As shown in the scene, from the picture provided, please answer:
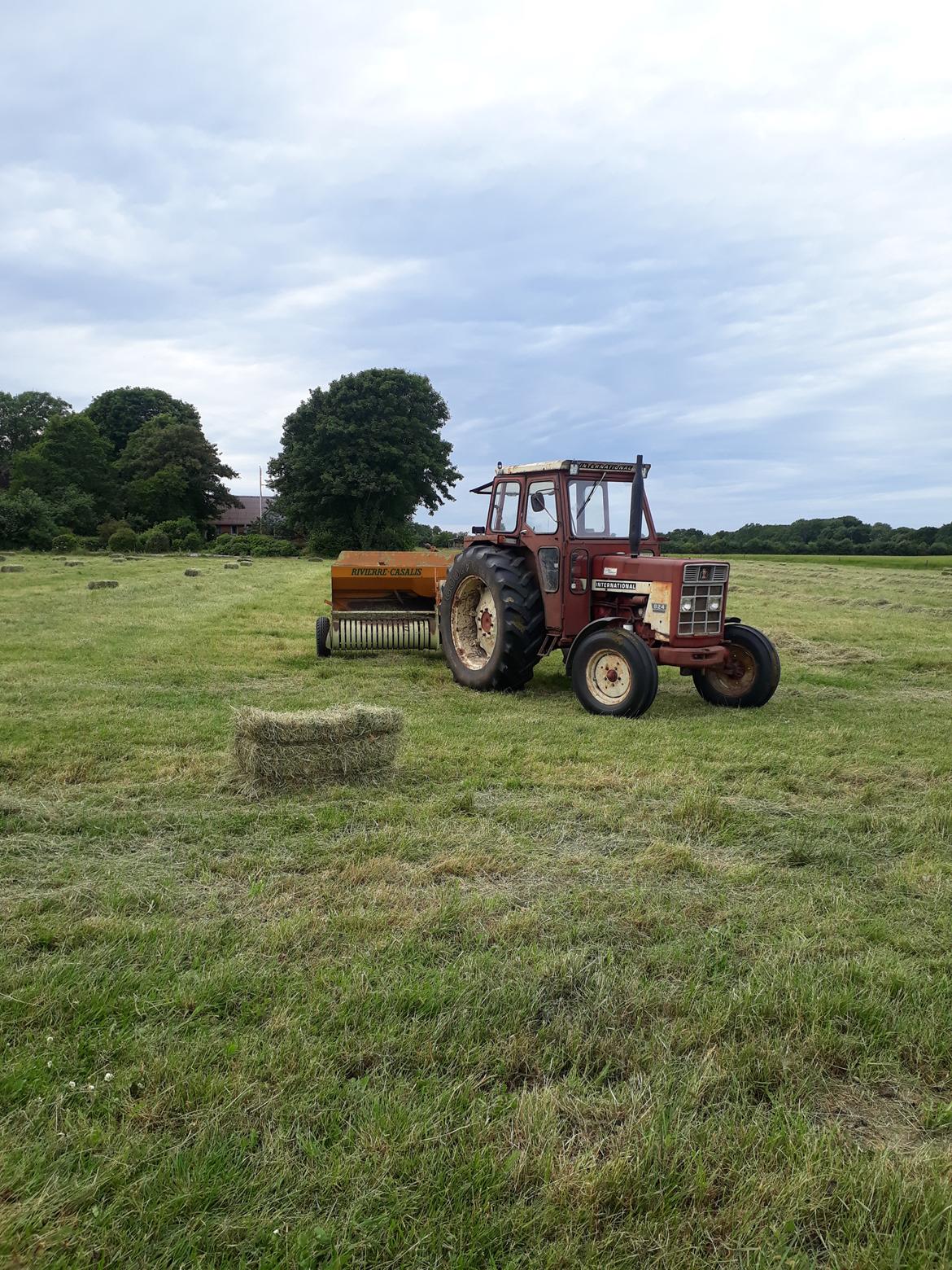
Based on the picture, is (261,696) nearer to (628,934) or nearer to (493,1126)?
(628,934)

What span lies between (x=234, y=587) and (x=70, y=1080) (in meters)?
19.6

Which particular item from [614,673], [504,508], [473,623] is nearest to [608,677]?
[614,673]

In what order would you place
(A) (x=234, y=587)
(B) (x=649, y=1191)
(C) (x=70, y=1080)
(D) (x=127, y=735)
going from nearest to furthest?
(B) (x=649, y=1191) < (C) (x=70, y=1080) < (D) (x=127, y=735) < (A) (x=234, y=587)

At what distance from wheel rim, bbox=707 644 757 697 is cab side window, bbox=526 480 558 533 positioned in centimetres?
205

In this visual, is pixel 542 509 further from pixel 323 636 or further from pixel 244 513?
pixel 244 513

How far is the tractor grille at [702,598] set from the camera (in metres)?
7.76

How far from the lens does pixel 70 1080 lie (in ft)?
8.04

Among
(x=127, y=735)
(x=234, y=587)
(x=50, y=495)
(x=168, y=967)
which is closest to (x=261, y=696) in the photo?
(x=127, y=735)

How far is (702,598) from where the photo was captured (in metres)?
7.93

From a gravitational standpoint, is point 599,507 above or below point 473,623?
above

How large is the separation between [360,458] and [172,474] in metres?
16.7

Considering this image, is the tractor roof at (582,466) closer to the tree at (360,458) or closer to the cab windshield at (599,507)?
the cab windshield at (599,507)

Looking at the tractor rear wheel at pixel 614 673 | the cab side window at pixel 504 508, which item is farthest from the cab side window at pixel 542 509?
the tractor rear wheel at pixel 614 673

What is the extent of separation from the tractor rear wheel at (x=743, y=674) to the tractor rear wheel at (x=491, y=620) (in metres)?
1.68
